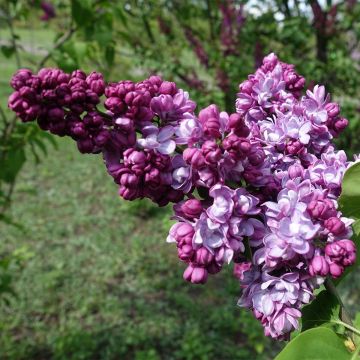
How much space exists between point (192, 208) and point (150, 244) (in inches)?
182

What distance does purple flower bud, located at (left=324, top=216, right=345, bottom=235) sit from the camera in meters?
0.80

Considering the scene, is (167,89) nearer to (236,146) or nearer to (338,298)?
(236,146)

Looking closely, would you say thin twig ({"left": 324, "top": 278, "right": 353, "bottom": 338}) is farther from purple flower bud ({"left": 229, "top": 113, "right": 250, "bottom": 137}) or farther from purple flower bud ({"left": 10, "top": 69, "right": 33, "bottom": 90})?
purple flower bud ({"left": 10, "top": 69, "right": 33, "bottom": 90})

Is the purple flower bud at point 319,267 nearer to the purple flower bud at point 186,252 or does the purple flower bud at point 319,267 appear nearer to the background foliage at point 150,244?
the purple flower bud at point 186,252

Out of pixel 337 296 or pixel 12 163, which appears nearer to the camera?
pixel 337 296

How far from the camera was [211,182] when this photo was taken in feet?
2.67

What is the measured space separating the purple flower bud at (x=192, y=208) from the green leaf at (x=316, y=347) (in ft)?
0.85

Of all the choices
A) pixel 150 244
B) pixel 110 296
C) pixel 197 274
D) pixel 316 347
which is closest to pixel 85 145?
pixel 197 274

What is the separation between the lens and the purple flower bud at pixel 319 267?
783 mm

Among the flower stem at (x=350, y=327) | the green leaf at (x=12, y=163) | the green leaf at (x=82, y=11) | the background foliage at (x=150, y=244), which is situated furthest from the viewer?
the background foliage at (x=150, y=244)

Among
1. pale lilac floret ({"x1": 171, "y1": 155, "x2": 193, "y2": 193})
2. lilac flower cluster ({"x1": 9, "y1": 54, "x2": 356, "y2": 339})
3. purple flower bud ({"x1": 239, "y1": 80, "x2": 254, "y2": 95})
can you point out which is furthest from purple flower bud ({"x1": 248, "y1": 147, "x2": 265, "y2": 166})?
purple flower bud ({"x1": 239, "y1": 80, "x2": 254, "y2": 95})

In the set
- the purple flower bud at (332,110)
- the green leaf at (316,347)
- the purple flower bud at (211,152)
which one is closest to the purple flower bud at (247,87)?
the purple flower bud at (332,110)

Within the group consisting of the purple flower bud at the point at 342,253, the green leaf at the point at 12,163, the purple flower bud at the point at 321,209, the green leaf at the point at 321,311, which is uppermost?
the purple flower bud at the point at 321,209

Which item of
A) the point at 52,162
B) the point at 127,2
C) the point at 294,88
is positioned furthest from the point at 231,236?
the point at 52,162
